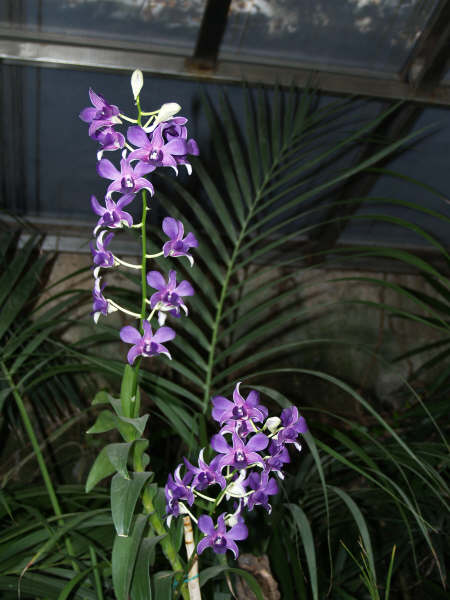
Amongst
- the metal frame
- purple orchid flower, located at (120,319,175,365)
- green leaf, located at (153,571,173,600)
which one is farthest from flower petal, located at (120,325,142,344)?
the metal frame

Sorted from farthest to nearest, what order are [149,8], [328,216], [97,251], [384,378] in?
1. [384,378]
2. [328,216]
3. [149,8]
4. [97,251]

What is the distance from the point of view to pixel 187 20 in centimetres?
235

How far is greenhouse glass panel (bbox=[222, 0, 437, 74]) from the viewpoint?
7.61ft

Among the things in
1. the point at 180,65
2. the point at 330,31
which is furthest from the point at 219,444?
the point at 330,31

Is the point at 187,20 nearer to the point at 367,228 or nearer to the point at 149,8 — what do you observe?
the point at 149,8

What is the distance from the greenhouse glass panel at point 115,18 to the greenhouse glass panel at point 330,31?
0.18m

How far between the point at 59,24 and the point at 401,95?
1415mm

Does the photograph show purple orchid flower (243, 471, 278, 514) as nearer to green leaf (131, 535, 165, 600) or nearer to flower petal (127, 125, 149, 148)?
green leaf (131, 535, 165, 600)

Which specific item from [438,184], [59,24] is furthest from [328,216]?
[59,24]

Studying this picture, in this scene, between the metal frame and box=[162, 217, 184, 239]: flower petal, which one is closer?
box=[162, 217, 184, 239]: flower petal

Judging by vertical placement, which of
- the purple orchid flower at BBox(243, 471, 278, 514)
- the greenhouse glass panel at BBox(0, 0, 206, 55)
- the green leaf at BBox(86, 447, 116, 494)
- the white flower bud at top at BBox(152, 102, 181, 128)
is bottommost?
the purple orchid flower at BBox(243, 471, 278, 514)

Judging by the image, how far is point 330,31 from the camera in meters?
2.42

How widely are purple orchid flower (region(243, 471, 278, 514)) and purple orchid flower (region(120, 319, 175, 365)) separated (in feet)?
0.46

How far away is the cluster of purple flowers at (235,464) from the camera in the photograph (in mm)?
499
